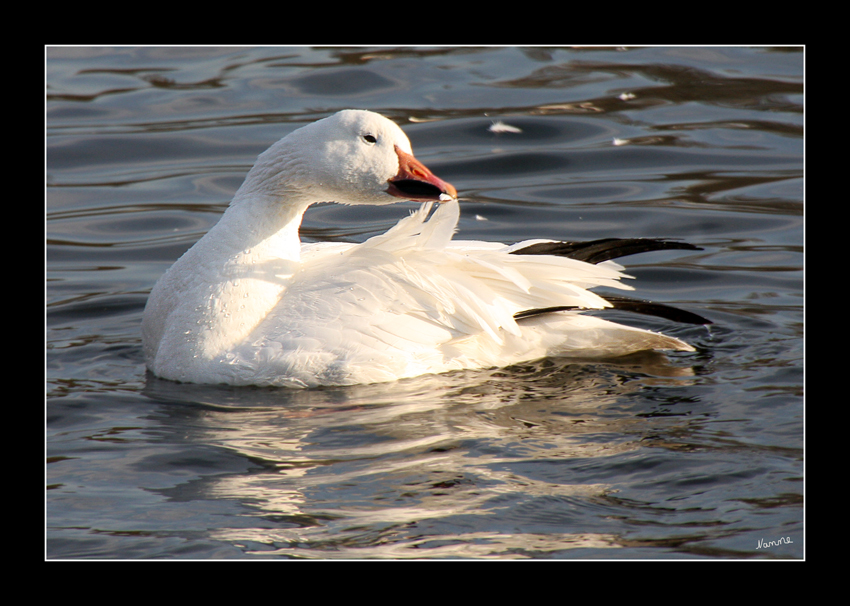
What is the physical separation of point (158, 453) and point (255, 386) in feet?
2.71

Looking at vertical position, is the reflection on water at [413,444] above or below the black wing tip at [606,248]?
below

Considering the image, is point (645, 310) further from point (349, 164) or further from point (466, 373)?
point (349, 164)

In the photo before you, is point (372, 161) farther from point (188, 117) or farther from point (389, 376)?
point (188, 117)

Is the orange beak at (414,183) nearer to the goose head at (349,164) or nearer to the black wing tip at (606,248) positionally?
the goose head at (349,164)

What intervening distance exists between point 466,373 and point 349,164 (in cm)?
144

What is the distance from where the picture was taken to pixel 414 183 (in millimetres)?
5988

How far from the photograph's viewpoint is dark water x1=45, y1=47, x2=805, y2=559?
443 cm

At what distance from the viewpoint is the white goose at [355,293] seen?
578 centimetres

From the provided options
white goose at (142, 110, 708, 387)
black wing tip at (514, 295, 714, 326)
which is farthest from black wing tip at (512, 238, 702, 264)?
black wing tip at (514, 295, 714, 326)

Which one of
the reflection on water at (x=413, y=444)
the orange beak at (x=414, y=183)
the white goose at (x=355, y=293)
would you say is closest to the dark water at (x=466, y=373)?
the reflection on water at (x=413, y=444)

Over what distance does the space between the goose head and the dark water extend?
1173mm

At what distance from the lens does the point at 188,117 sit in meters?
12.4

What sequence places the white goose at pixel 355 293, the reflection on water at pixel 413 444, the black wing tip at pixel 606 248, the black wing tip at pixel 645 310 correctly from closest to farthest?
the reflection on water at pixel 413 444
the white goose at pixel 355 293
the black wing tip at pixel 645 310
the black wing tip at pixel 606 248

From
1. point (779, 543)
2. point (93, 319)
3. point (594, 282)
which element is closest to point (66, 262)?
point (93, 319)
